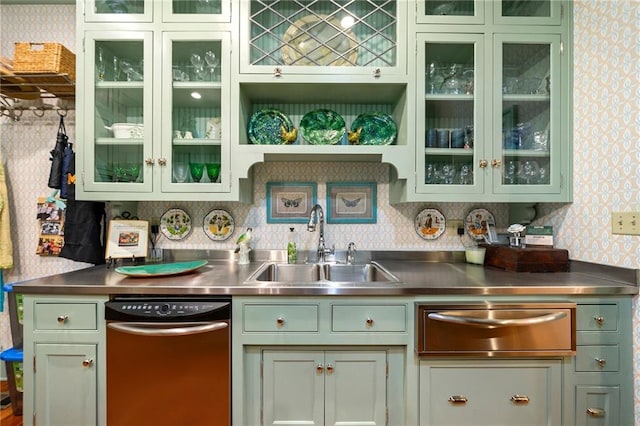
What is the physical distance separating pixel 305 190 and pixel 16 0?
2316 millimetres

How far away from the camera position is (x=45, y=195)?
203cm

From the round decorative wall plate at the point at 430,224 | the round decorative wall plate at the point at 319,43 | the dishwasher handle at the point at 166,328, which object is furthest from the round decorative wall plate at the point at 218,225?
the round decorative wall plate at the point at 430,224

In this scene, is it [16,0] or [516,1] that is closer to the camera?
[516,1]

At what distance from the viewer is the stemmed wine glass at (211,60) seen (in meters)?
1.69

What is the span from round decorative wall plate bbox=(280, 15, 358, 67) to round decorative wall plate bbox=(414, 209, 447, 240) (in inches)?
42.0


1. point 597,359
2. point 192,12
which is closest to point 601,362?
point 597,359

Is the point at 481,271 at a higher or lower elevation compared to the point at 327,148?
lower

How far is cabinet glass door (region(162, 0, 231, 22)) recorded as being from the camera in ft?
5.38

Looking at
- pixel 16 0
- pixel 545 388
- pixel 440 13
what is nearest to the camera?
pixel 545 388

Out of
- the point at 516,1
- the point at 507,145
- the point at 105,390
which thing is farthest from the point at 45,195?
the point at 516,1

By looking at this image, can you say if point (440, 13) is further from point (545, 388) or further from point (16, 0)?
point (16, 0)

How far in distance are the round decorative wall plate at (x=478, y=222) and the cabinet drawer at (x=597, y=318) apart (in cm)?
76

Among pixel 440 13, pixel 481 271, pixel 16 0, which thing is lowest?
pixel 481 271

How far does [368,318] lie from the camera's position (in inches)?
52.1
